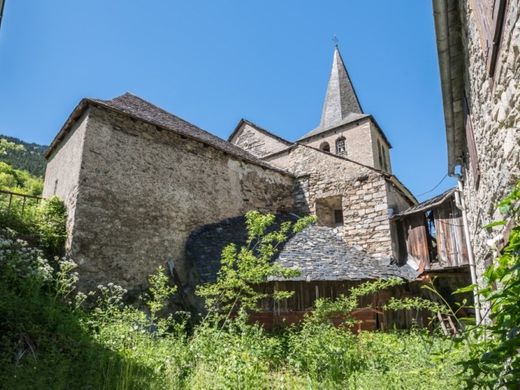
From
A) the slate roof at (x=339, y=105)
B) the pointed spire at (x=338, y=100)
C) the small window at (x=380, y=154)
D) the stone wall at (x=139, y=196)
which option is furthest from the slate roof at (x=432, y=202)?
the pointed spire at (x=338, y=100)

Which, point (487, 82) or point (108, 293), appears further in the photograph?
point (108, 293)

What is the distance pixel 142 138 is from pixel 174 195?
1.78 metres

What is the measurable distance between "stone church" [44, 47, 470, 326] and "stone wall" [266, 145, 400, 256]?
4 centimetres

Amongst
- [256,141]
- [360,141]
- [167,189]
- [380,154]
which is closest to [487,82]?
[167,189]

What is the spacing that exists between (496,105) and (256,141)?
555 inches

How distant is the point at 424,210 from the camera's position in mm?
10289

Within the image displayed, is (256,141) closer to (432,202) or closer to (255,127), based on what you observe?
(255,127)

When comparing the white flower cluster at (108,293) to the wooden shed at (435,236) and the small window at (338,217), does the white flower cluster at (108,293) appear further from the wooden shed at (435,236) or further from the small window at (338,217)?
the small window at (338,217)

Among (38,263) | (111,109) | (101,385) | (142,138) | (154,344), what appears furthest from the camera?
(142,138)

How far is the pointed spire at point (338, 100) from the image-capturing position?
23.3 m

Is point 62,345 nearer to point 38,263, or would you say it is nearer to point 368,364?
point 38,263

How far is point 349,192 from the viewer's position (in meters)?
12.2

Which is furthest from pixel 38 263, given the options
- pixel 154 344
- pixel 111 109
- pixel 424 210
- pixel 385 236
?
pixel 424 210

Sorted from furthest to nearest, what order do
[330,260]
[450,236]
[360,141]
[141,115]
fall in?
[360,141]
[141,115]
[330,260]
[450,236]
